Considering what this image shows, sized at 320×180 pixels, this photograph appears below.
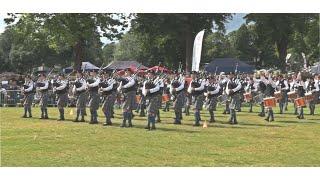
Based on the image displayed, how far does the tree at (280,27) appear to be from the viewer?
27844mm

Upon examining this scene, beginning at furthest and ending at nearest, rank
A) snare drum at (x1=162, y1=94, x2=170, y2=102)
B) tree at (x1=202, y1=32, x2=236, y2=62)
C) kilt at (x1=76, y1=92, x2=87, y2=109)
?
tree at (x1=202, y1=32, x2=236, y2=62)
snare drum at (x1=162, y1=94, x2=170, y2=102)
kilt at (x1=76, y1=92, x2=87, y2=109)

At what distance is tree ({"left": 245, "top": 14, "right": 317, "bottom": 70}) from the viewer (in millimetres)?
27844

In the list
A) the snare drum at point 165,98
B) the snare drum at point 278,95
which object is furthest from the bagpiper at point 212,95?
the snare drum at point 278,95

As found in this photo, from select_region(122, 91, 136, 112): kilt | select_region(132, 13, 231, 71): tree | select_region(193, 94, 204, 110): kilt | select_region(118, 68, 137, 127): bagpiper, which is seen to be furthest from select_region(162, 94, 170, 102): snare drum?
select_region(122, 91, 136, 112): kilt

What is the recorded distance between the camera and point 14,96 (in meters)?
32.9

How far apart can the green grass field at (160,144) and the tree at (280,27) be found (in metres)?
7.02

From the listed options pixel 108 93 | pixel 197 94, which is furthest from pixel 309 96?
pixel 108 93

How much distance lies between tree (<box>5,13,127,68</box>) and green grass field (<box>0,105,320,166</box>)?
13.3 feet

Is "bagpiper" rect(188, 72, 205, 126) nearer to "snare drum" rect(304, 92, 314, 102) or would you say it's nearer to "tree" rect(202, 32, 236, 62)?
"snare drum" rect(304, 92, 314, 102)

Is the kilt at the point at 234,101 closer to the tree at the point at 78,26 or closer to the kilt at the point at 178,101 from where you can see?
the kilt at the point at 178,101

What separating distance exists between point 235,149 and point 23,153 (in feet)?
18.6

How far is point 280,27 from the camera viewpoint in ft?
101

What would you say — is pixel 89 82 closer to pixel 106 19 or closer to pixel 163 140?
pixel 106 19

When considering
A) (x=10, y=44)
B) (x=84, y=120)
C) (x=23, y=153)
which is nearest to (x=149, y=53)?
(x=84, y=120)
